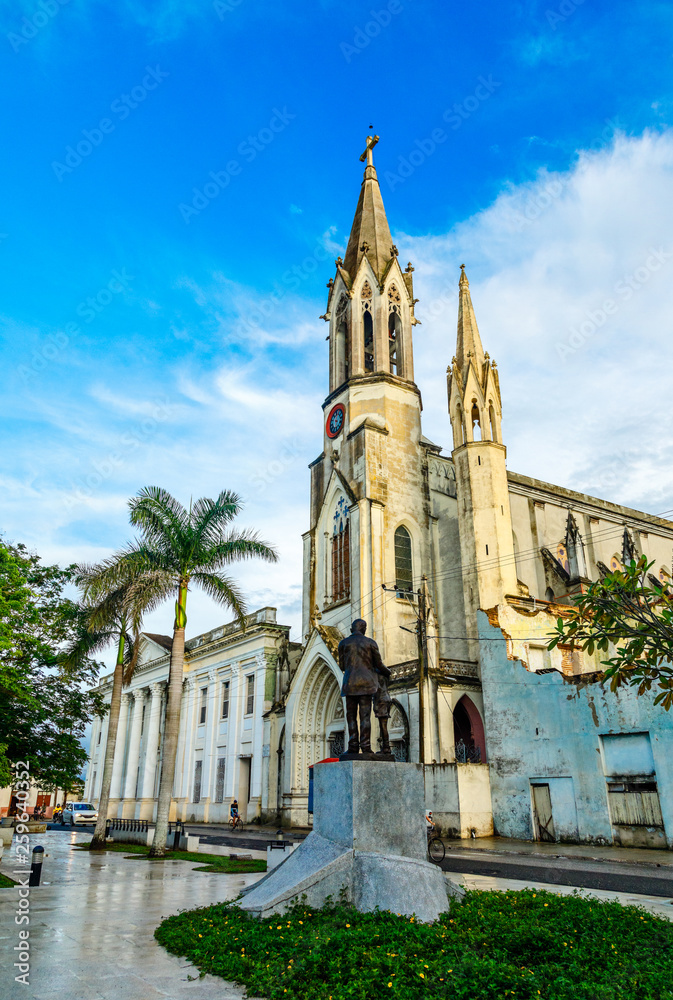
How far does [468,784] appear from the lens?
24344 mm

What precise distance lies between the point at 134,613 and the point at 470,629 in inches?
570

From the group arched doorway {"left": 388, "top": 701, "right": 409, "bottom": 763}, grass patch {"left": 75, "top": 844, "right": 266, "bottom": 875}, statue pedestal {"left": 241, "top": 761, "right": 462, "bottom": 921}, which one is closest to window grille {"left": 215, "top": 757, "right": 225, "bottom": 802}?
arched doorway {"left": 388, "top": 701, "right": 409, "bottom": 763}

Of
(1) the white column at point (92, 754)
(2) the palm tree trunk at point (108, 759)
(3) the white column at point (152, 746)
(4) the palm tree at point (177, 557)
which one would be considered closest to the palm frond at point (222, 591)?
(4) the palm tree at point (177, 557)

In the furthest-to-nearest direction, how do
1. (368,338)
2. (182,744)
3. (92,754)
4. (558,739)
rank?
(92,754) < (182,744) < (368,338) < (558,739)

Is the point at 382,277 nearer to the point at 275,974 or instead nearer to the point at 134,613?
the point at 134,613

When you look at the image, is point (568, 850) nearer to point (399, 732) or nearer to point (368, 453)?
point (399, 732)

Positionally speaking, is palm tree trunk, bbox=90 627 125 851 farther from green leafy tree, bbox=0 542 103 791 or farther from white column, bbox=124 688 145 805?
white column, bbox=124 688 145 805

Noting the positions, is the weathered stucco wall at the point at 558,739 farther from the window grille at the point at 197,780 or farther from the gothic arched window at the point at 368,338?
the window grille at the point at 197,780

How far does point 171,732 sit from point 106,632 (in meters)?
5.80

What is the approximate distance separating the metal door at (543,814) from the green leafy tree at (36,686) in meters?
13.9

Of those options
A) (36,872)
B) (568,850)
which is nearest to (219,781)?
(568,850)

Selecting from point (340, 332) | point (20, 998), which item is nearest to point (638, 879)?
point (20, 998)

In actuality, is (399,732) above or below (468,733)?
below

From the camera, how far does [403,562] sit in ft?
118
